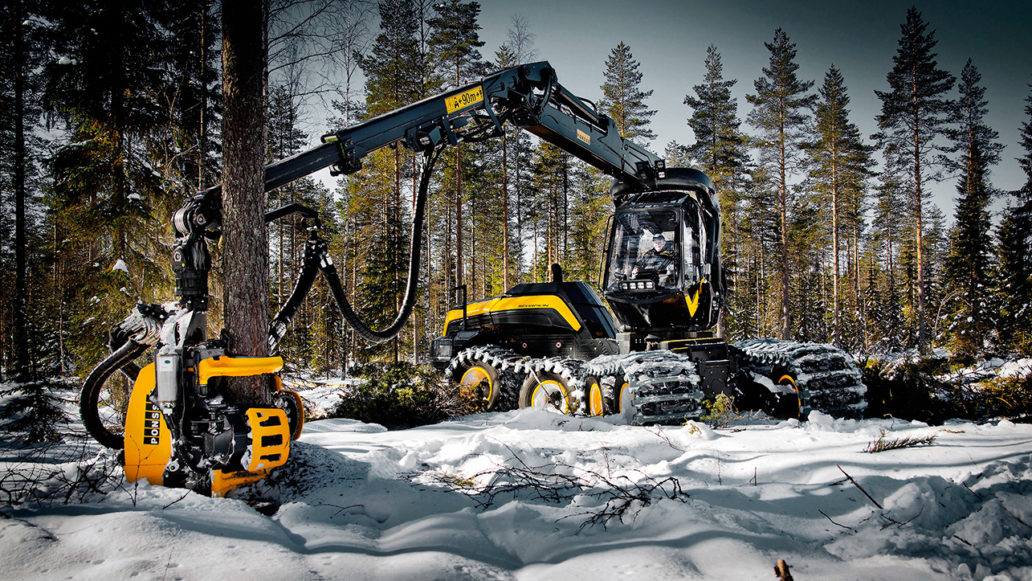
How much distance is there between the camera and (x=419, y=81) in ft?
65.7

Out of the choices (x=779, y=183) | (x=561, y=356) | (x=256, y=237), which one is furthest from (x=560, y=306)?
(x=779, y=183)

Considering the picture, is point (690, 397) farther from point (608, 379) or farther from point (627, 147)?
point (627, 147)

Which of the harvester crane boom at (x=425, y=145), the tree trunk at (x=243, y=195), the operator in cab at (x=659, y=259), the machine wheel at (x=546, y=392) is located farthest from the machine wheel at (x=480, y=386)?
the tree trunk at (x=243, y=195)

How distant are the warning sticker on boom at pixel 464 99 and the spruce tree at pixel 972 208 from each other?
26.3 meters

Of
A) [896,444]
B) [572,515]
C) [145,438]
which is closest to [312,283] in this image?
[145,438]

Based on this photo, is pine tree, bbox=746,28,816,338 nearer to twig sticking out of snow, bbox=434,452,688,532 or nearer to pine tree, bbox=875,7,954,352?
pine tree, bbox=875,7,954,352

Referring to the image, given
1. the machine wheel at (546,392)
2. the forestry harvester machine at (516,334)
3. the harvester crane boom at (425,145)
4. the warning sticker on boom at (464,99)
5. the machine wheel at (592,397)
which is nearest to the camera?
the forestry harvester machine at (516,334)

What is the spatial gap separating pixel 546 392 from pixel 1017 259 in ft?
84.5

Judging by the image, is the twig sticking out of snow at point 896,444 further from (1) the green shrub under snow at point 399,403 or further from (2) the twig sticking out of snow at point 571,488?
(1) the green shrub under snow at point 399,403

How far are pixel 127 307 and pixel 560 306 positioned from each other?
8670 mm

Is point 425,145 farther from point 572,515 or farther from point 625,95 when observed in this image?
point 625,95

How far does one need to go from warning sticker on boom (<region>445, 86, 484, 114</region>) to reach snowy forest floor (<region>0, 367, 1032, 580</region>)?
378 centimetres

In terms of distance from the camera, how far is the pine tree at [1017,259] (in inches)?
752

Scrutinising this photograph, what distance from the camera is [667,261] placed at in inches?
264
